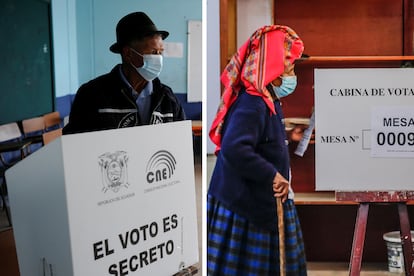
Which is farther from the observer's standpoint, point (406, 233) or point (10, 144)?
point (406, 233)

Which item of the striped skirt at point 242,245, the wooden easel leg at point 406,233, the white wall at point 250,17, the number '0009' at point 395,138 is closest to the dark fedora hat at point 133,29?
the white wall at point 250,17

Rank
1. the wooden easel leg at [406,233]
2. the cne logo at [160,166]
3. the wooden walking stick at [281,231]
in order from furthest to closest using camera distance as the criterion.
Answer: the wooden easel leg at [406,233] < the wooden walking stick at [281,231] < the cne logo at [160,166]

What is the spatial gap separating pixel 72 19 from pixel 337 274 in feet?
4.03

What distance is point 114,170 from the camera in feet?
4.81

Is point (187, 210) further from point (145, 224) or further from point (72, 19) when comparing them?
point (72, 19)

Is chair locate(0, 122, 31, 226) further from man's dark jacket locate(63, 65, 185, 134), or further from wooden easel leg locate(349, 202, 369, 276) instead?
wooden easel leg locate(349, 202, 369, 276)

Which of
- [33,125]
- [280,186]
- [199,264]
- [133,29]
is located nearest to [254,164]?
[280,186]

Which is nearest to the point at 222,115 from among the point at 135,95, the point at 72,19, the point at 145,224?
the point at 135,95

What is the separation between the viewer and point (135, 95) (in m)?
1.80

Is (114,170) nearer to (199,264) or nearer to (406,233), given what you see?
(199,264)

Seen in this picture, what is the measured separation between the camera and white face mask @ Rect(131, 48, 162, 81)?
5.98 feet

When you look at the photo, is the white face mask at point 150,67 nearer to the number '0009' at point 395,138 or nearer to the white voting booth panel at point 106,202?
the white voting booth panel at point 106,202

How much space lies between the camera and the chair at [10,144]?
1608 millimetres

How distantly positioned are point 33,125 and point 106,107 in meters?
0.23
